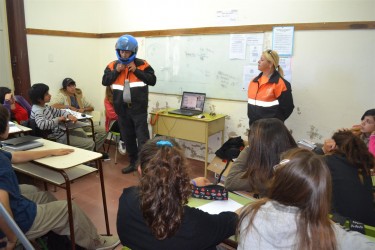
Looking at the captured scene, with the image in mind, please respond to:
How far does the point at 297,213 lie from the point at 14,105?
3.49 m

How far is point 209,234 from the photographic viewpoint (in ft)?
3.71

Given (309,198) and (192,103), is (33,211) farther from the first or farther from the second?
(192,103)

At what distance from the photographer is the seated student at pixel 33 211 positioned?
153cm

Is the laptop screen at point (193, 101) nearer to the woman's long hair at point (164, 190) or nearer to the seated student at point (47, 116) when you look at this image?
the seated student at point (47, 116)

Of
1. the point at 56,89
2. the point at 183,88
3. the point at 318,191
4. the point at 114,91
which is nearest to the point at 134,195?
the point at 318,191

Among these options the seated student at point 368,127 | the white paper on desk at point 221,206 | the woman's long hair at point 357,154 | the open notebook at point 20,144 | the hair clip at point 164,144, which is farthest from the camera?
the seated student at point 368,127

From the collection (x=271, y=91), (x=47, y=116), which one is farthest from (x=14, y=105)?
(x=271, y=91)

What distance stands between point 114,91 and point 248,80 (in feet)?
5.35

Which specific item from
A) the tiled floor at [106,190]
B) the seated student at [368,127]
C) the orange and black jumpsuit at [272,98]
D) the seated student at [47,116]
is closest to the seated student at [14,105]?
the seated student at [47,116]

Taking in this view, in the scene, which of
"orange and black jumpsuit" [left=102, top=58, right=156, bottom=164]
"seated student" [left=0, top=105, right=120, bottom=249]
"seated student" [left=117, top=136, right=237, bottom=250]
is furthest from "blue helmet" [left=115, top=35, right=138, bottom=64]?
"seated student" [left=117, top=136, right=237, bottom=250]

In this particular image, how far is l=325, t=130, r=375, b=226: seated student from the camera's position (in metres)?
1.65

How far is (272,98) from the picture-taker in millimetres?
3121

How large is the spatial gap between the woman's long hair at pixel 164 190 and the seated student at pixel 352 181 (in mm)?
984

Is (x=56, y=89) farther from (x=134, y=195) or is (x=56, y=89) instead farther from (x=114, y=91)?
(x=134, y=195)
